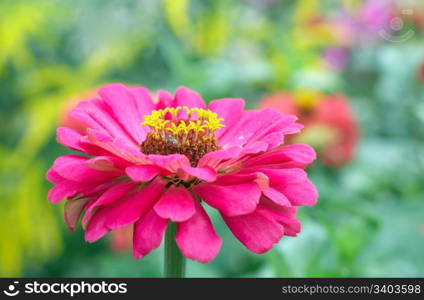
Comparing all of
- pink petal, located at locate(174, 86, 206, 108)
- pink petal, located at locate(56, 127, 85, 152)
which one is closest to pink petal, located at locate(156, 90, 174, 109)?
pink petal, located at locate(174, 86, 206, 108)

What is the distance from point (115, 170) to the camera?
0.43m

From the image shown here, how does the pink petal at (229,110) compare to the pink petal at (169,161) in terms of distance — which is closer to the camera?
the pink petal at (169,161)

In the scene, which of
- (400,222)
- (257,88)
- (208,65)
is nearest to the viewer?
(400,222)

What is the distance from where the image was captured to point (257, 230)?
40 centimetres

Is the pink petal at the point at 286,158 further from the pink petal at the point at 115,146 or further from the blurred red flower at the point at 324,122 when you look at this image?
the blurred red flower at the point at 324,122

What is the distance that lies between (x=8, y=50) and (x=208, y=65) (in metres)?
0.46

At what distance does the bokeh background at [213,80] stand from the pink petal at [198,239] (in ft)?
1.54

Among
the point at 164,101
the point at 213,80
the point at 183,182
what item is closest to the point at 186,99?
the point at 164,101

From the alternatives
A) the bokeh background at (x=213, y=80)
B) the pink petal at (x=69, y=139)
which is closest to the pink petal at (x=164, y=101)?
the pink petal at (x=69, y=139)

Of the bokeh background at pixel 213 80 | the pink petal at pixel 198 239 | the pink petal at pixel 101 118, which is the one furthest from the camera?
the bokeh background at pixel 213 80

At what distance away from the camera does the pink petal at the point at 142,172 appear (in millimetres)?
382

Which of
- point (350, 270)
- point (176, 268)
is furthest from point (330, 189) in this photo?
point (176, 268)

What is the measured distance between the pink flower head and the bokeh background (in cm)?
40

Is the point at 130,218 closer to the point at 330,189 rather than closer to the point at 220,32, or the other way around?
the point at 330,189
